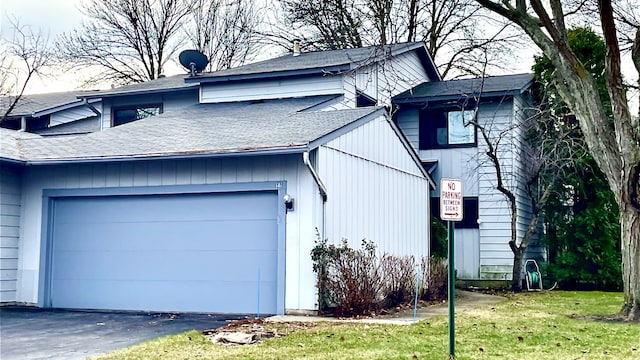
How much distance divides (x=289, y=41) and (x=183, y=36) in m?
7.50

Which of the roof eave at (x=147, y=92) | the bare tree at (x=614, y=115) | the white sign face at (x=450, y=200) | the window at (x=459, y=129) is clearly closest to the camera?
the white sign face at (x=450, y=200)

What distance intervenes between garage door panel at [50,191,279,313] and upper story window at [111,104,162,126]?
682 cm

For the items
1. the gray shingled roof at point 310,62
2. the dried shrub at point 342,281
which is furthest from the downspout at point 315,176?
the gray shingled roof at point 310,62

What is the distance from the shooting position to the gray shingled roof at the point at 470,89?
19656 mm

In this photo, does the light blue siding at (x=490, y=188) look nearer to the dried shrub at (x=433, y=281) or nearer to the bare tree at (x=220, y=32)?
the dried shrub at (x=433, y=281)

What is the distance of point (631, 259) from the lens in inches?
459

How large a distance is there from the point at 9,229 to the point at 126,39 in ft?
66.8

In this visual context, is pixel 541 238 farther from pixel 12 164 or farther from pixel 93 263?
pixel 12 164

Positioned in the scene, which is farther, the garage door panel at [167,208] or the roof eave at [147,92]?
the roof eave at [147,92]

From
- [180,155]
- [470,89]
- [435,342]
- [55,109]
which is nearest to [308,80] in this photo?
[470,89]

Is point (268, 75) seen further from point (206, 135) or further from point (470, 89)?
point (470, 89)

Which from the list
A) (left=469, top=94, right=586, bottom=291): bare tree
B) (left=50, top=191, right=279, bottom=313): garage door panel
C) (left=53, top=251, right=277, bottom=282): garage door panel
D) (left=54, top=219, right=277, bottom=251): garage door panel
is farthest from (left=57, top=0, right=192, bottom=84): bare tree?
(left=53, top=251, right=277, bottom=282): garage door panel

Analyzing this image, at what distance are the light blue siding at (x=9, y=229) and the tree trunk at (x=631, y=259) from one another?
1131 cm

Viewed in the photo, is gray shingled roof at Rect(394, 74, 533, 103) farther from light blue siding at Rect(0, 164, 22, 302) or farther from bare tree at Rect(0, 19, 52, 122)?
bare tree at Rect(0, 19, 52, 122)
